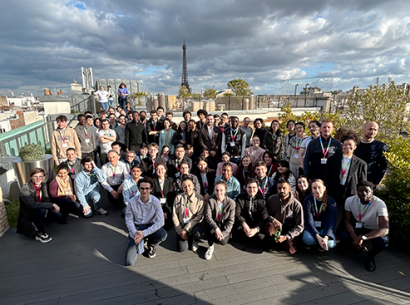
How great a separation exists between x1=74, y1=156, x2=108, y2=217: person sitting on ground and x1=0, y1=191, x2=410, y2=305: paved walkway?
3.14 ft

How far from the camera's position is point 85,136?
21.0 feet

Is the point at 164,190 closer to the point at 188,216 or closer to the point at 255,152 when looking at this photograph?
the point at 188,216

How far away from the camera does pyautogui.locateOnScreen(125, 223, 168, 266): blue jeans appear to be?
3547 millimetres

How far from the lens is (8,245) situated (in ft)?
13.4

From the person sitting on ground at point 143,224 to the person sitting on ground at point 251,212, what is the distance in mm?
1333

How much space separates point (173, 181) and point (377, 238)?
12.4 feet

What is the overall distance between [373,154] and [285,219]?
215 cm

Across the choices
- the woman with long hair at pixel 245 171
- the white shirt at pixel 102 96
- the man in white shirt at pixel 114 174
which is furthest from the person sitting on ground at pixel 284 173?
the white shirt at pixel 102 96

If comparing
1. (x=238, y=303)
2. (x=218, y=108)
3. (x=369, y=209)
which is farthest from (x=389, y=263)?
(x=218, y=108)

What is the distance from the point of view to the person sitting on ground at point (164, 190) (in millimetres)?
4605

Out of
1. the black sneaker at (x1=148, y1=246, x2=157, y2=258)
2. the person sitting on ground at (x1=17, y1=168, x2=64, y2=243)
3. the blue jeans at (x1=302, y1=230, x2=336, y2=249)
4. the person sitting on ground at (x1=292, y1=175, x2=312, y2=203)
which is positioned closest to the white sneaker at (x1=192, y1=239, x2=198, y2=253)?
the black sneaker at (x1=148, y1=246, x2=157, y2=258)

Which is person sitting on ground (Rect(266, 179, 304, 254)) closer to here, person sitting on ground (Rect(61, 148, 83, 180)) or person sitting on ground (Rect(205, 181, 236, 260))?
person sitting on ground (Rect(205, 181, 236, 260))

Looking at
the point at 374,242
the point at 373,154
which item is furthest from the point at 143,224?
the point at 373,154

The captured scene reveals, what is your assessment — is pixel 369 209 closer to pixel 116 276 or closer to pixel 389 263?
pixel 389 263
